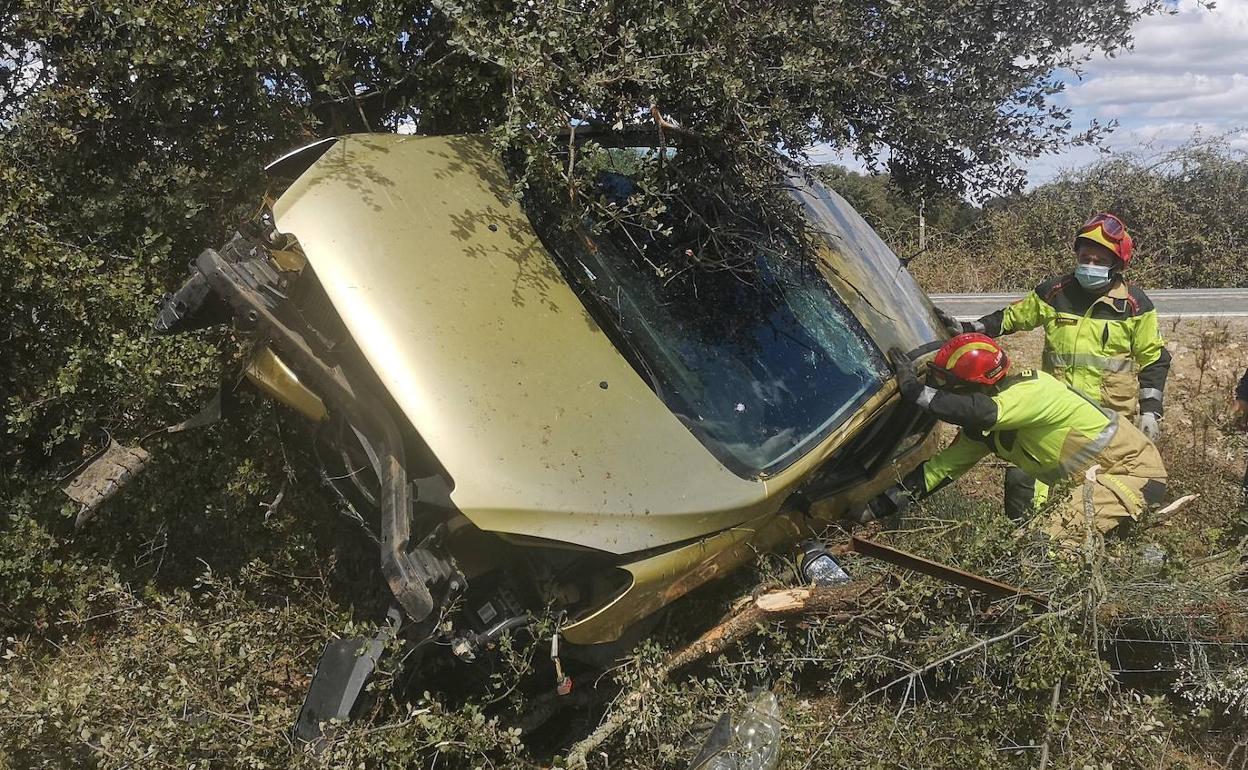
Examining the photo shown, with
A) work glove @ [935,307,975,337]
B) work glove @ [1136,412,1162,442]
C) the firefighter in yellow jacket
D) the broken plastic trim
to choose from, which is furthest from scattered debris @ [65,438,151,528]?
work glove @ [1136,412,1162,442]

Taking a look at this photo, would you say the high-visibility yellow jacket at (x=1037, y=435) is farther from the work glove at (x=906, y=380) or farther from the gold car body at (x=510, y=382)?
the gold car body at (x=510, y=382)

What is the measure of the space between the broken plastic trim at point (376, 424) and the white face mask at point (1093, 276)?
3476 mm

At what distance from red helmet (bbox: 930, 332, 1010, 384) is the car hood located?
A: 1.38 metres

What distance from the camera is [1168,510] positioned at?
3.72 m

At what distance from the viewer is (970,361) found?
11.7 feet

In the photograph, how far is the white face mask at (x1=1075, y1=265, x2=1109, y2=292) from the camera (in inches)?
165

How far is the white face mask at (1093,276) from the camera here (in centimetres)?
420

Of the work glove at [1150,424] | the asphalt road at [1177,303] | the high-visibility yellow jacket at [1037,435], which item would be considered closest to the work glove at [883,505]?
the high-visibility yellow jacket at [1037,435]

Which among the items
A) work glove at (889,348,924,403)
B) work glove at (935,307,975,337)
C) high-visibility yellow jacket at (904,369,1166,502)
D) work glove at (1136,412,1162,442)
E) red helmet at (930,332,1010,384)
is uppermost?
work glove at (889,348,924,403)

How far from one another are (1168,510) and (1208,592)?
0.62 meters

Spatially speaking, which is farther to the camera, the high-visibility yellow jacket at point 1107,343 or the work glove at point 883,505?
the high-visibility yellow jacket at point 1107,343

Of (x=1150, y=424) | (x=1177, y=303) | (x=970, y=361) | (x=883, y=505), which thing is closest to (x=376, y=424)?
(x=883, y=505)

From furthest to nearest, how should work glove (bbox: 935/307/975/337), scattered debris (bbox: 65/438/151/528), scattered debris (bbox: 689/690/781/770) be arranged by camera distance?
work glove (bbox: 935/307/975/337) < scattered debris (bbox: 65/438/151/528) < scattered debris (bbox: 689/690/781/770)

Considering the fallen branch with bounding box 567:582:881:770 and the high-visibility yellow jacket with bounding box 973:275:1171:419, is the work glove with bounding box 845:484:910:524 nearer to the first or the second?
the fallen branch with bounding box 567:582:881:770
